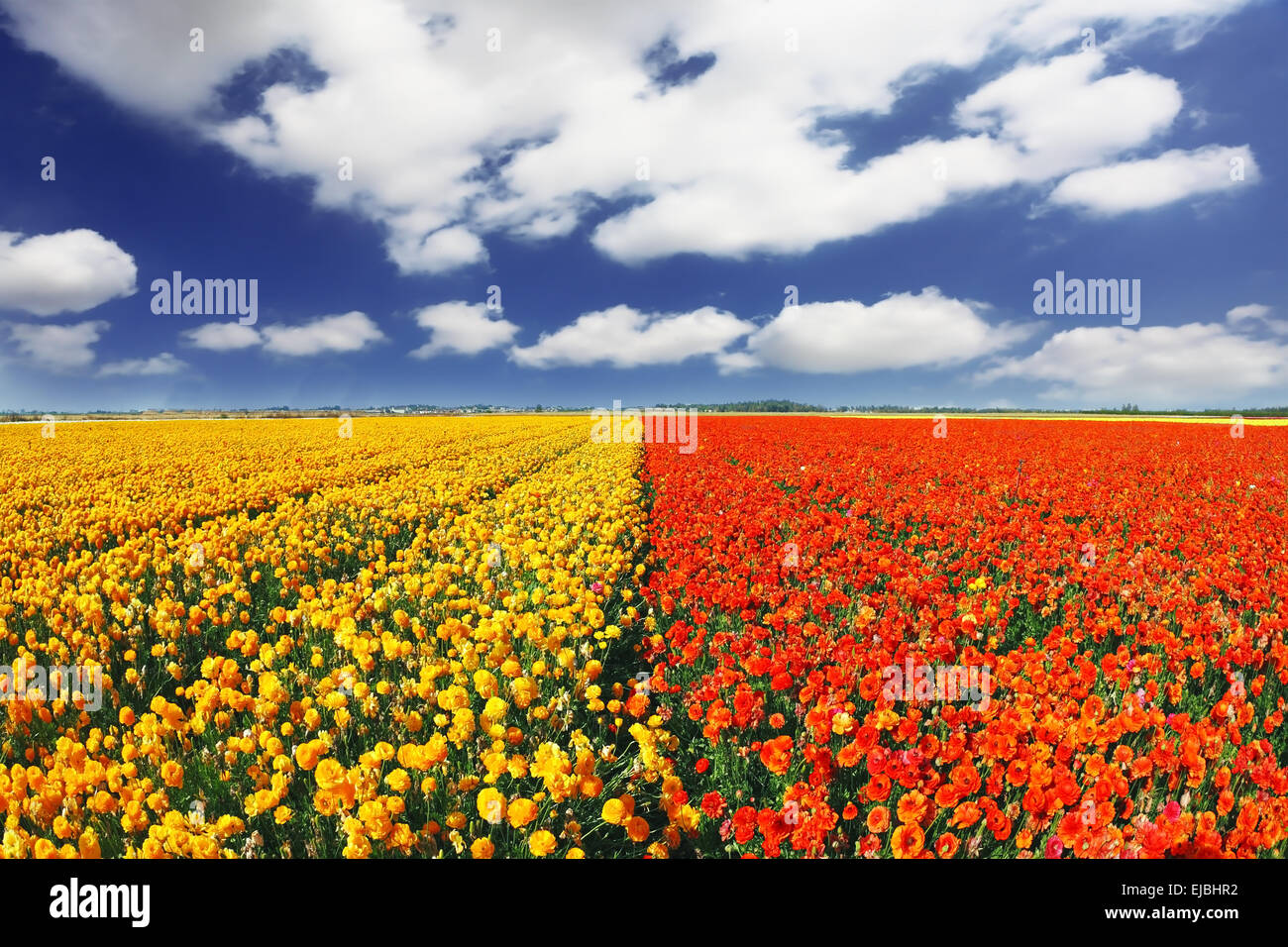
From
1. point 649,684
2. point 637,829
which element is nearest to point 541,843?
point 637,829

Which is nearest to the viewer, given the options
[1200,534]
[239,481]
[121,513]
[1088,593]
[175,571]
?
[1088,593]

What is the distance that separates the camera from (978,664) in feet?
12.1

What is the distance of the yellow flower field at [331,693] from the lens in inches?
101

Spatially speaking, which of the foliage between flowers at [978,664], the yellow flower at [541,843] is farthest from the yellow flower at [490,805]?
the foliage between flowers at [978,664]

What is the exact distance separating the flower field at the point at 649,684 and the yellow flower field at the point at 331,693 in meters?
0.03

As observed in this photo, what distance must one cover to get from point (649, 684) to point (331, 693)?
1900 millimetres

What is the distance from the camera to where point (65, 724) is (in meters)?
3.55

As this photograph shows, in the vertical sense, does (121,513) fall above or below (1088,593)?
above

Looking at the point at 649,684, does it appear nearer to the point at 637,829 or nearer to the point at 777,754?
the point at 777,754

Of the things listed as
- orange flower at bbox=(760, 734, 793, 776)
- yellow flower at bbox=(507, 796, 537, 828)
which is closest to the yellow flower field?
yellow flower at bbox=(507, 796, 537, 828)

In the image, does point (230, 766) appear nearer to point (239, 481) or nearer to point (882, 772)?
point (882, 772)

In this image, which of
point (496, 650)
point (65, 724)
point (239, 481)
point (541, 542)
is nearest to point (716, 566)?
point (541, 542)
